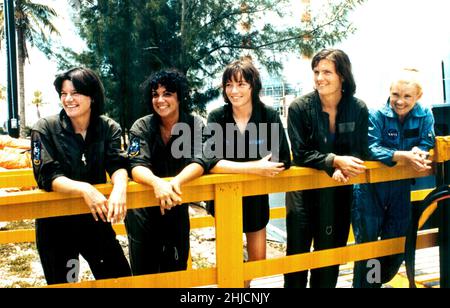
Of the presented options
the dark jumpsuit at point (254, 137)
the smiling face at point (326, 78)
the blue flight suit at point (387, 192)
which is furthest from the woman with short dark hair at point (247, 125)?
the blue flight suit at point (387, 192)

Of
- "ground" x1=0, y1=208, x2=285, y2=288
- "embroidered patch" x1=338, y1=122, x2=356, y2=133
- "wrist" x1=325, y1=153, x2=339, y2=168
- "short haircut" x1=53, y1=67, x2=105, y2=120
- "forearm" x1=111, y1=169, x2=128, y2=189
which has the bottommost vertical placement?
"ground" x1=0, y1=208, x2=285, y2=288

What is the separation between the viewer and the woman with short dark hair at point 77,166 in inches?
54.9

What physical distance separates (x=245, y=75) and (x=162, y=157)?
18.6 inches

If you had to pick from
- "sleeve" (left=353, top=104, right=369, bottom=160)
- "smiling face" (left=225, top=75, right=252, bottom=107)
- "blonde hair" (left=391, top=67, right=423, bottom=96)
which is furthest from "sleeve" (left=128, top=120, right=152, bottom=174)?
"blonde hair" (left=391, top=67, right=423, bottom=96)

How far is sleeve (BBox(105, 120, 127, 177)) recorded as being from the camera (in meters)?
1.49

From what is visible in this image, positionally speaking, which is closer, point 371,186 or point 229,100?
point 229,100

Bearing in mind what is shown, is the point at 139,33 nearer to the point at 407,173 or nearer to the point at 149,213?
the point at 149,213

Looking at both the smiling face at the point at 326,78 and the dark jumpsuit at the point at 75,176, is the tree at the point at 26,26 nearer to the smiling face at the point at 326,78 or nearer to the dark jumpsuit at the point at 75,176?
the dark jumpsuit at the point at 75,176

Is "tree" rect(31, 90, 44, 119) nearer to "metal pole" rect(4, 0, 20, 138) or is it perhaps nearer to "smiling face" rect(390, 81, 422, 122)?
"metal pole" rect(4, 0, 20, 138)

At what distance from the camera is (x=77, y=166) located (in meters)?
1.45

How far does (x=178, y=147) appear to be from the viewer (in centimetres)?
160

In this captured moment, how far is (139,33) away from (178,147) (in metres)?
1.27

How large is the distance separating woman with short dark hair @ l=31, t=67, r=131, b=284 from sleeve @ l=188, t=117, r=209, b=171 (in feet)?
0.87
